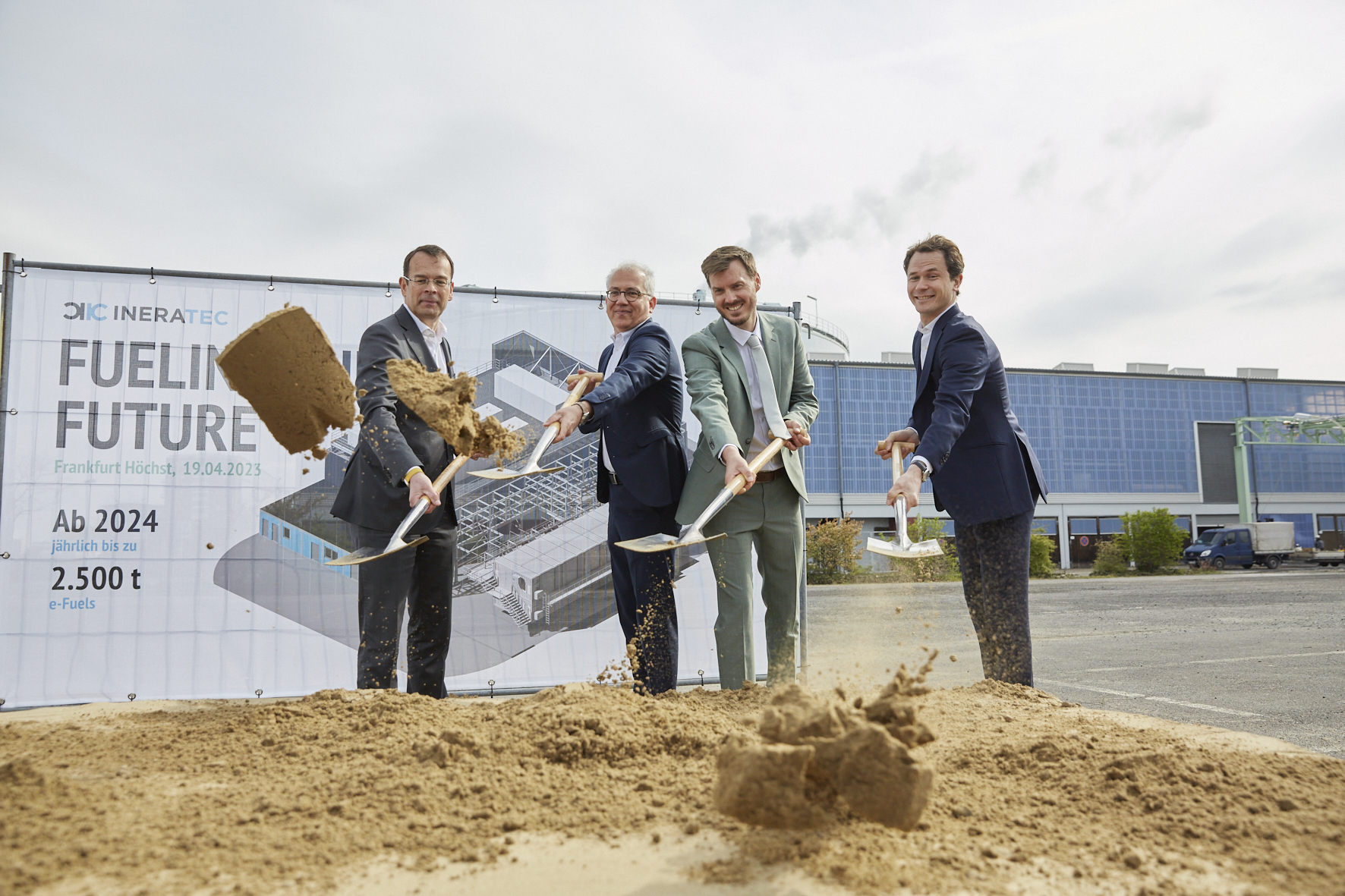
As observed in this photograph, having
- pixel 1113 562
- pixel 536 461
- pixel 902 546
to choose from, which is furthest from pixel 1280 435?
pixel 536 461

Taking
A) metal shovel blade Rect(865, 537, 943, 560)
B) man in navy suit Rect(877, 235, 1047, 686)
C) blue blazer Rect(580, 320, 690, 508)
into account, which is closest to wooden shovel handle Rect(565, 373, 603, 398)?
blue blazer Rect(580, 320, 690, 508)

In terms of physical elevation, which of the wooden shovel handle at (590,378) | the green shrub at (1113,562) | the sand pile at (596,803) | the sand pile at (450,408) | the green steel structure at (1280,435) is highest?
the green steel structure at (1280,435)

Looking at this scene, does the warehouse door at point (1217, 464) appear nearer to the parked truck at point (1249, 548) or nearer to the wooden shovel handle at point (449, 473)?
the parked truck at point (1249, 548)

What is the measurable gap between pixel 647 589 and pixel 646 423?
70 cm

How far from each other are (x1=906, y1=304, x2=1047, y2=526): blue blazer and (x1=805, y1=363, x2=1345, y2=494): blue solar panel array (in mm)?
33022

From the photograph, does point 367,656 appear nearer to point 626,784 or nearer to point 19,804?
point 19,804

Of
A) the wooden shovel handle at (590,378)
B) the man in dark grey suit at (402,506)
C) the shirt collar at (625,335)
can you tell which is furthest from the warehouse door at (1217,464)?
the man in dark grey suit at (402,506)

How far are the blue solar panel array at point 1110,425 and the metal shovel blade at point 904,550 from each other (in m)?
33.6

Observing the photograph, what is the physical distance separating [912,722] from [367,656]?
2.37 m

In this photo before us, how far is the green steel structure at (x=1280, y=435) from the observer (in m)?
36.9

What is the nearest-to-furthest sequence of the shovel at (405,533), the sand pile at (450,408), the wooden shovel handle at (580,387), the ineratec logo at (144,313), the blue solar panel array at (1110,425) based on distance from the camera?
the shovel at (405,533) → the sand pile at (450,408) → the wooden shovel handle at (580,387) → the ineratec logo at (144,313) → the blue solar panel array at (1110,425)

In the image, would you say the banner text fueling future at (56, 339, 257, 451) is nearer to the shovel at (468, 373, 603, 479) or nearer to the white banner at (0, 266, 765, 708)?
the white banner at (0, 266, 765, 708)

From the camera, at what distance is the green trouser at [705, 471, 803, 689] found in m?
2.84

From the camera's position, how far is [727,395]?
10.2 ft
